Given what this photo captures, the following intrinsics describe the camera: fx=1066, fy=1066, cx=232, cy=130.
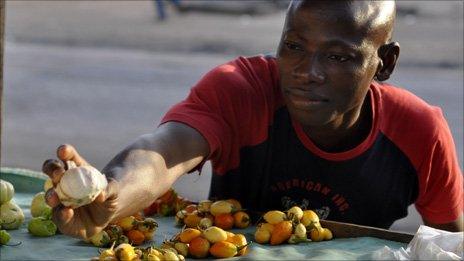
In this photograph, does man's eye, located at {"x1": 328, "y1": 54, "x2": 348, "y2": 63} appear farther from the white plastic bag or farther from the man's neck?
the white plastic bag

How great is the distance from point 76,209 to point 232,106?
947 mm

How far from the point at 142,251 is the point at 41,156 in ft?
19.2

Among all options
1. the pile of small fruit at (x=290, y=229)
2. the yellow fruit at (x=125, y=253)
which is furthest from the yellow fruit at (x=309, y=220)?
the yellow fruit at (x=125, y=253)

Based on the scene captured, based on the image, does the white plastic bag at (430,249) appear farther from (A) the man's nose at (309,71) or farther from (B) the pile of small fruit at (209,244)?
(A) the man's nose at (309,71)

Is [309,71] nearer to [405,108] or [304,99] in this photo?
[304,99]

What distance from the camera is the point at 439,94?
10.5m

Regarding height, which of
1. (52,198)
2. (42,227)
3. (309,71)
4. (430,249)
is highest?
(309,71)

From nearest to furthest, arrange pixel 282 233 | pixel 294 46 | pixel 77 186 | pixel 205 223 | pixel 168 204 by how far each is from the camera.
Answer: pixel 77 186
pixel 282 233
pixel 205 223
pixel 294 46
pixel 168 204

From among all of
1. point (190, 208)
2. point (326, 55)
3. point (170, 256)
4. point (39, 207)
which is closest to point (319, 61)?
point (326, 55)

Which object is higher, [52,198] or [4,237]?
[52,198]

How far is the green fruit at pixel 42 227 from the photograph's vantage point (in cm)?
284

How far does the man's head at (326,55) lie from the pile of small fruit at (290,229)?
318 millimetres

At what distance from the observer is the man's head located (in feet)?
9.70

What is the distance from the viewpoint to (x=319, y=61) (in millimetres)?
2963
